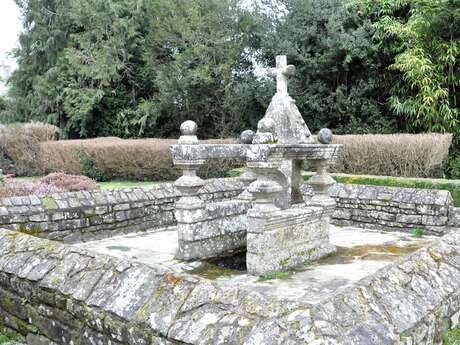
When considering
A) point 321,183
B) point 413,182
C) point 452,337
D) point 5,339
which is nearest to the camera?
point 452,337

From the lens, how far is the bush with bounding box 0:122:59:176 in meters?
18.8

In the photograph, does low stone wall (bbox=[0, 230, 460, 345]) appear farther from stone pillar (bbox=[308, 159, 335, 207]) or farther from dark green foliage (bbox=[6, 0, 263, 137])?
dark green foliage (bbox=[6, 0, 263, 137])

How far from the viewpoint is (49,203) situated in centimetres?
688

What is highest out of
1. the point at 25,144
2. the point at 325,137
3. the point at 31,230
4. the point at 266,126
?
the point at 266,126

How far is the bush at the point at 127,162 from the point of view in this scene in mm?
16406

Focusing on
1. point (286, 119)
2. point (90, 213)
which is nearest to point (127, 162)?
point (90, 213)

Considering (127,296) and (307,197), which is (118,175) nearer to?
(307,197)

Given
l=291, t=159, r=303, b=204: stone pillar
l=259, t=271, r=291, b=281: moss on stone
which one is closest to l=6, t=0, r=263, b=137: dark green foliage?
l=291, t=159, r=303, b=204: stone pillar

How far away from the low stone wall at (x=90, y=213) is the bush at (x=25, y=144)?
12329mm

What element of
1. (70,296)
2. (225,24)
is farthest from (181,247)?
(225,24)

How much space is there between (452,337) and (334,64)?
52.7ft

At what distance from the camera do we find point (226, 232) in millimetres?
6461

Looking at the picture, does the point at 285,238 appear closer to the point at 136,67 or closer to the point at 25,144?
the point at 25,144

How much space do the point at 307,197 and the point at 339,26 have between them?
10.9 meters
